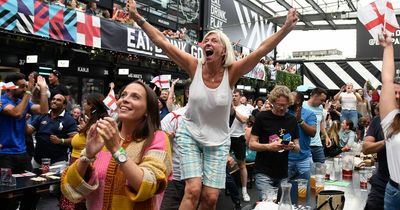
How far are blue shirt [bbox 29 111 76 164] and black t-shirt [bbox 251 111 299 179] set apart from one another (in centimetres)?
263

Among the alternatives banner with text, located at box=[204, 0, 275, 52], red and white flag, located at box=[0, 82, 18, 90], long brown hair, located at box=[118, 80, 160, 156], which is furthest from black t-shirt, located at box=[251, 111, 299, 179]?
banner with text, located at box=[204, 0, 275, 52]

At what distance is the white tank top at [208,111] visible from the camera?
2.88 meters

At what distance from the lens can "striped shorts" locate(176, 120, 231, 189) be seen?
291 cm

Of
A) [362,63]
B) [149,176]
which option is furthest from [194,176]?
[362,63]

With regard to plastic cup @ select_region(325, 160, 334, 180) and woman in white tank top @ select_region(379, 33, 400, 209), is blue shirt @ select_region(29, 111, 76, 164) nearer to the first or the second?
plastic cup @ select_region(325, 160, 334, 180)

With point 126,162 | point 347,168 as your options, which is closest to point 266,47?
point 126,162

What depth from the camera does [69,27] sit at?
773cm

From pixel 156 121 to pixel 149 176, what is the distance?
378mm

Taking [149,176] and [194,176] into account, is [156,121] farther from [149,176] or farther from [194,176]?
[194,176]

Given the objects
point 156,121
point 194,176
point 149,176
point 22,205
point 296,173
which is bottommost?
point 22,205

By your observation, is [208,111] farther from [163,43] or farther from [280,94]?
[280,94]

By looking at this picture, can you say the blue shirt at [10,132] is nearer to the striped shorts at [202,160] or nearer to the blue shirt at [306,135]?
the striped shorts at [202,160]

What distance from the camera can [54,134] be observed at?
523 cm

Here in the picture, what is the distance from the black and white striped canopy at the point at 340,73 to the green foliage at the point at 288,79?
0.79 m
